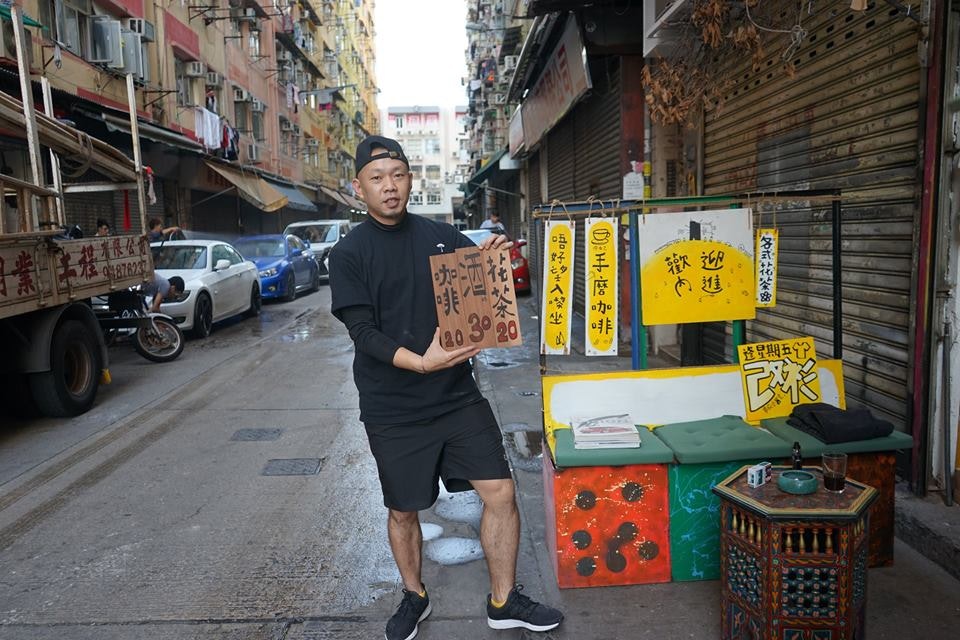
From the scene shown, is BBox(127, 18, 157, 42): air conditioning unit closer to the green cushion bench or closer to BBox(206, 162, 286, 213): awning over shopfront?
BBox(206, 162, 286, 213): awning over shopfront

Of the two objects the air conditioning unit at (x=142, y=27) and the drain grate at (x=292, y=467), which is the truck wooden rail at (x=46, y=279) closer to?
the drain grate at (x=292, y=467)

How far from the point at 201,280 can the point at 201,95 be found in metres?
11.6

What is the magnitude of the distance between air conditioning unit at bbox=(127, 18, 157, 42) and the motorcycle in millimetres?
9612

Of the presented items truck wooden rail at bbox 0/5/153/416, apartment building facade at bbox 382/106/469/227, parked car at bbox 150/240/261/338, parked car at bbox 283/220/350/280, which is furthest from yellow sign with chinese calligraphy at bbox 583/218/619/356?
apartment building facade at bbox 382/106/469/227

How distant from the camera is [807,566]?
264cm

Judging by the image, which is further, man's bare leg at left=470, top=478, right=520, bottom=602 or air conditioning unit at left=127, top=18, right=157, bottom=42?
air conditioning unit at left=127, top=18, right=157, bottom=42

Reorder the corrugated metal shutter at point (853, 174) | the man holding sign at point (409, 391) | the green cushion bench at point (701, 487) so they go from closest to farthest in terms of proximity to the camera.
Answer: the man holding sign at point (409, 391), the green cushion bench at point (701, 487), the corrugated metal shutter at point (853, 174)


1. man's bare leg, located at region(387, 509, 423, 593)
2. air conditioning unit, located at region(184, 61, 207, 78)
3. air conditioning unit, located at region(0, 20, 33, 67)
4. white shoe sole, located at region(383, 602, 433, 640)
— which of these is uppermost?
air conditioning unit, located at region(184, 61, 207, 78)

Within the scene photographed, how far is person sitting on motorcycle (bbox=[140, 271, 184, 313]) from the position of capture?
35.3ft

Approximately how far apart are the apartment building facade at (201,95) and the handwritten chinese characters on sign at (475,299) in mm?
7418

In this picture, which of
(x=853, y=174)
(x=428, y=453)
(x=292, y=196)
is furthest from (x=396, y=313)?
(x=292, y=196)

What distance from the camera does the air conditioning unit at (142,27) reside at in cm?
1678

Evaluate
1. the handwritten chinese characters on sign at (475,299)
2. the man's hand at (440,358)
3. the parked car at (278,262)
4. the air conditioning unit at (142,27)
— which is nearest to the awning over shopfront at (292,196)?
the parked car at (278,262)

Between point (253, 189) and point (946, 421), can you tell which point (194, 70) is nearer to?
point (253, 189)
